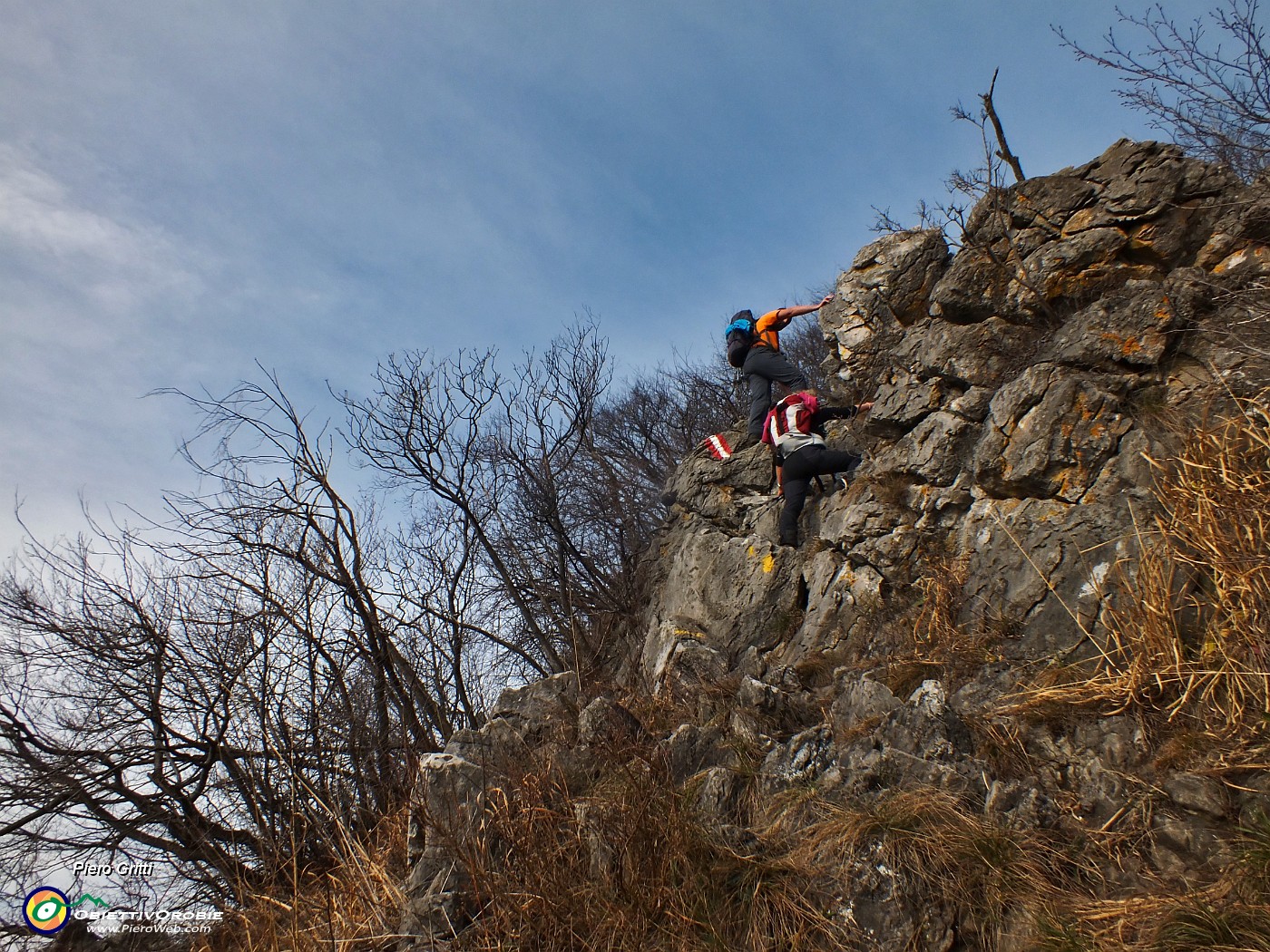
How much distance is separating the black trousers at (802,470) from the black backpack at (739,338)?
2.04 metres

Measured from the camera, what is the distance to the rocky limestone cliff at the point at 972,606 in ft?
12.4

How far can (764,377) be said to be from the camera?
29.8 ft

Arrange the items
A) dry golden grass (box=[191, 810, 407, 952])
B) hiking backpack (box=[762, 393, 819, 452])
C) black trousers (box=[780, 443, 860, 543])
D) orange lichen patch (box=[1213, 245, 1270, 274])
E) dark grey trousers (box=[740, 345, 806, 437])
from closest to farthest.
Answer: dry golden grass (box=[191, 810, 407, 952]) → orange lichen patch (box=[1213, 245, 1270, 274]) → black trousers (box=[780, 443, 860, 543]) → hiking backpack (box=[762, 393, 819, 452]) → dark grey trousers (box=[740, 345, 806, 437])

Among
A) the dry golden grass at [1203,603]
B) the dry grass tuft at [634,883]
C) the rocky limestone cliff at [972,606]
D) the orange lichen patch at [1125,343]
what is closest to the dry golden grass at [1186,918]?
the rocky limestone cliff at [972,606]

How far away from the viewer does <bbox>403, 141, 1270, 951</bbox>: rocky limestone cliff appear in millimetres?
3773

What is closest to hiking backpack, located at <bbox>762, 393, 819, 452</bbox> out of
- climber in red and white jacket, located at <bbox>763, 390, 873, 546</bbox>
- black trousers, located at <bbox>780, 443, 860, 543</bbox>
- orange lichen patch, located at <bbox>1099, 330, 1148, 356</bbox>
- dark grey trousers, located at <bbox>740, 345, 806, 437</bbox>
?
climber in red and white jacket, located at <bbox>763, 390, 873, 546</bbox>

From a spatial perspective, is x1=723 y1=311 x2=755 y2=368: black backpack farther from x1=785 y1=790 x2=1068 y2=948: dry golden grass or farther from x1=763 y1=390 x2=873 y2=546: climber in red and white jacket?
x1=785 y1=790 x2=1068 y2=948: dry golden grass

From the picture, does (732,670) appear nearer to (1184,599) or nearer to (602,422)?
(1184,599)

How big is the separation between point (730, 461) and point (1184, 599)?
583 cm

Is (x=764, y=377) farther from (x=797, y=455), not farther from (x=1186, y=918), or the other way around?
(x=1186, y=918)

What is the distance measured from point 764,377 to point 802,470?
1662 millimetres

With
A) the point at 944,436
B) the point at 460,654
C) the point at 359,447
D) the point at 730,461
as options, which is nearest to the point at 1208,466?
the point at 944,436

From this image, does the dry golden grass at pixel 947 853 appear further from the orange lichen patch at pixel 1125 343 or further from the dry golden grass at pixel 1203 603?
the orange lichen patch at pixel 1125 343

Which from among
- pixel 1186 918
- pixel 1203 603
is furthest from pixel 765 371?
pixel 1186 918
